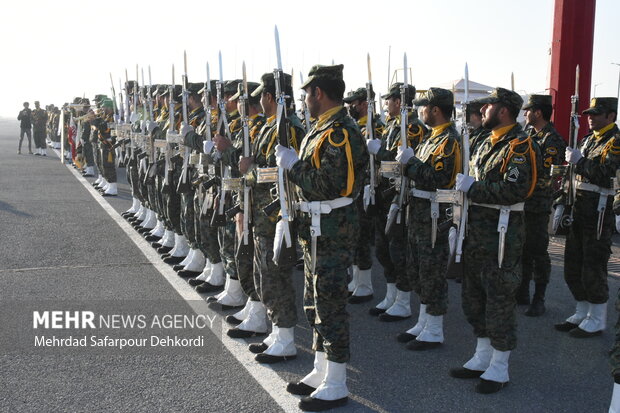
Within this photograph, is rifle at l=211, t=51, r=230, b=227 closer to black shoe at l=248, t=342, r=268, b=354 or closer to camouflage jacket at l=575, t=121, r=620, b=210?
black shoe at l=248, t=342, r=268, b=354

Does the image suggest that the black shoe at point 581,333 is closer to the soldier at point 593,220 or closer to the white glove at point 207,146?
the soldier at point 593,220

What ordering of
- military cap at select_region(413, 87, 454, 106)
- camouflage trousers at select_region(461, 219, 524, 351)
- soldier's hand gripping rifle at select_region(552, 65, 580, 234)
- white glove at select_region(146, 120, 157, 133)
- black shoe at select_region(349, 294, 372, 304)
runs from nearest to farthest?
camouflage trousers at select_region(461, 219, 524, 351) < military cap at select_region(413, 87, 454, 106) < soldier's hand gripping rifle at select_region(552, 65, 580, 234) < black shoe at select_region(349, 294, 372, 304) < white glove at select_region(146, 120, 157, 133)

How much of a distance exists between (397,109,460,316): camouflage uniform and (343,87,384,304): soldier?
1.22m

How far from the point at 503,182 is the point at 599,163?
181cm

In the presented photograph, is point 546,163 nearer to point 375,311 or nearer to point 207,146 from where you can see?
point 375,311

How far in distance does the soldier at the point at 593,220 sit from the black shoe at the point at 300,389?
272 cm

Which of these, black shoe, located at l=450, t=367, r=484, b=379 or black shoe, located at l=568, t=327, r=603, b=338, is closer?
black shoe, located at l=450, t=367, r=484, b=379

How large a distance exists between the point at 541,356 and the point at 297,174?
2.70 meters

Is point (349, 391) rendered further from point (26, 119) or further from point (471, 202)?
point (26, 119)

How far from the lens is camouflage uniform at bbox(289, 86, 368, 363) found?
403cm

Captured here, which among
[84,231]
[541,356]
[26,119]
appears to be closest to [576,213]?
[541,356]

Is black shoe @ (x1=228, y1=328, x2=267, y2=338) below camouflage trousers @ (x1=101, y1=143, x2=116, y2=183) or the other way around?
below

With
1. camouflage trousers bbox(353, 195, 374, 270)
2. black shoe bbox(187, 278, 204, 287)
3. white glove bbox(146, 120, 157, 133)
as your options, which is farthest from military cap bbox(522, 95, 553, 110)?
white glove bbox(146, 120, 157, 133)

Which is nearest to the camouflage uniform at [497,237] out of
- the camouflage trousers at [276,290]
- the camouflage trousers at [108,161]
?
the camouflage trousers at [276,290]
